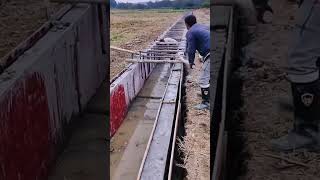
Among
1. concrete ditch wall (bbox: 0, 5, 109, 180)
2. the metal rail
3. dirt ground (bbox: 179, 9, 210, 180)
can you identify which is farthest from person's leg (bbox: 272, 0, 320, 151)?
dirt ground (bbox: 179, 9, 210, 180)

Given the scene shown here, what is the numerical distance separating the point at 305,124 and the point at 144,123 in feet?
14.6

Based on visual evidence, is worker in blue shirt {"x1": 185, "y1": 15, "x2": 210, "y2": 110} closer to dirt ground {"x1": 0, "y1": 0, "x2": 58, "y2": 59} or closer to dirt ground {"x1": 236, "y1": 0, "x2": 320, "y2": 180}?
dirt ground {"x1": 0, "y1": 0, "x2": 58, "y2": 59}

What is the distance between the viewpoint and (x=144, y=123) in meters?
7.50

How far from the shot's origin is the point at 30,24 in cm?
504

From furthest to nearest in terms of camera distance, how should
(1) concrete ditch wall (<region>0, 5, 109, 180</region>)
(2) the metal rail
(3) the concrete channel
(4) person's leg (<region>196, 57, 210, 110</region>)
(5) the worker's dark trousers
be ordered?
(4) person's leg (<region>196, 57, 210, 110</region>)
(5) the worker's dark trousers
(3) the concrete channel
(2) the metal rail
(1) concrete ditch wall (<region>0, 5, 109, 180</region>)

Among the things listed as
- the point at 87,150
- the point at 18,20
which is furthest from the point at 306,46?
the point at 18,20

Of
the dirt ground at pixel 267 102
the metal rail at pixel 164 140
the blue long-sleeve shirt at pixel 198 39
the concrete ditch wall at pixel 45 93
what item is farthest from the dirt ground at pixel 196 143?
the dirt ground at pixel 267 102

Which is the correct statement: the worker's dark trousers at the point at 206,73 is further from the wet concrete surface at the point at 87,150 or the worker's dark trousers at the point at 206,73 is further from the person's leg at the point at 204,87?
the wet concrete surface at the point at 87,150

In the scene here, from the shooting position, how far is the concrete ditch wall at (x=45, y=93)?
3324mm

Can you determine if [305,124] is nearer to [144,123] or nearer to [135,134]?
[135,134]

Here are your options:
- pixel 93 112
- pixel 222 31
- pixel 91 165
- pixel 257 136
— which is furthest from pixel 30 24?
pixel 257 136

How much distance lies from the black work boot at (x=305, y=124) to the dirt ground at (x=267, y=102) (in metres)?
0.05

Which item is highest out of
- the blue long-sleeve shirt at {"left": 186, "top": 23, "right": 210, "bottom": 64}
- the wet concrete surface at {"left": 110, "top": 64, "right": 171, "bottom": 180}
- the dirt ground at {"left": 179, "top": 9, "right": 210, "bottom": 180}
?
the blue long-sleeve shirt at {"left": 186, "top": 23, "right": 210, "bottom": 64}

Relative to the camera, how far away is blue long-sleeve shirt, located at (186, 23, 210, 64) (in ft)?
21.1
